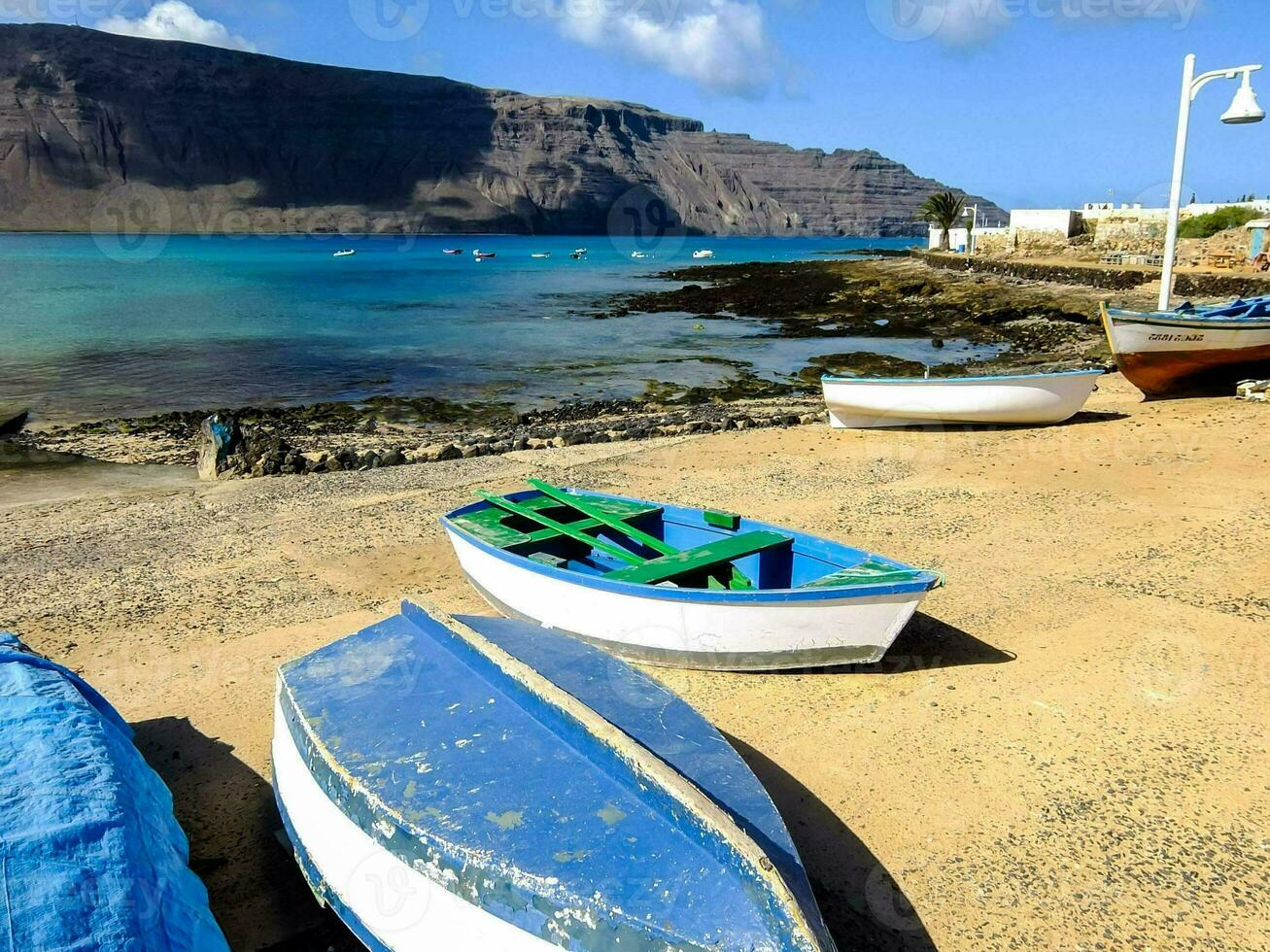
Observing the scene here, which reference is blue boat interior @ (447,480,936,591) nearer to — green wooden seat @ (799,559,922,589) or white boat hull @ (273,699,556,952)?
green wooden seat @ (799,559,922,589)

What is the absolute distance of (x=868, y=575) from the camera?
6664mm

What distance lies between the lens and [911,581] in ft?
20.8

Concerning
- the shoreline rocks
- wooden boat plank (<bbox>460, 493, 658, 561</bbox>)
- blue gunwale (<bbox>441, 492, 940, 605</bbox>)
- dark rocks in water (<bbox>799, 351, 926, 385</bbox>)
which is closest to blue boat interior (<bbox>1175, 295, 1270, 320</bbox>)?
the shoreline rocks

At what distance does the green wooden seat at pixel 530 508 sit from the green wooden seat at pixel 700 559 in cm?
99

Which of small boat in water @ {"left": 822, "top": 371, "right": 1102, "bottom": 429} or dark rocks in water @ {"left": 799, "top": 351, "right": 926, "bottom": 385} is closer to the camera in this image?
small boat in water @ {"left": 822, "top": 371, "right": 1102, "bottom": 429}

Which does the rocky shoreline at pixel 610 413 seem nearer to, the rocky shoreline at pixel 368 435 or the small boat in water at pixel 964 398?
the rocky shoreline at pixel 368 435

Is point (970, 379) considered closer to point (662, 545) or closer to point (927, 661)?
point (927, 661)

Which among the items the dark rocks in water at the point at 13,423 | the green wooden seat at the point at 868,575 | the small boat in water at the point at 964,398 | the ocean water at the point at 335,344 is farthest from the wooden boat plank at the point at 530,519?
the dark rocks in water at the point at 13,423

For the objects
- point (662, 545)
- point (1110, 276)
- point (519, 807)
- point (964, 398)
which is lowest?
point (662, 545)

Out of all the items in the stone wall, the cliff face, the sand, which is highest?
the cliff face

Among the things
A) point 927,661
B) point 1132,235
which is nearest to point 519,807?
point 927,661

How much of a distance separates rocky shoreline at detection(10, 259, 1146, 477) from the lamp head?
28.5 ft

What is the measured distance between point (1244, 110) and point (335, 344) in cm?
3061

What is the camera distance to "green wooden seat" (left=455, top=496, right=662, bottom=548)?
8.17m
